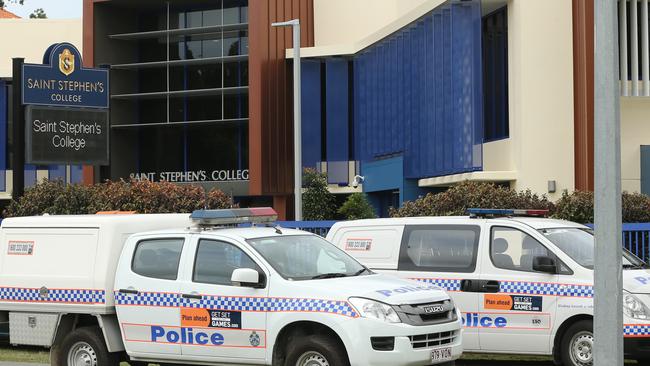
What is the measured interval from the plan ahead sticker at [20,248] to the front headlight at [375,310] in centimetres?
467

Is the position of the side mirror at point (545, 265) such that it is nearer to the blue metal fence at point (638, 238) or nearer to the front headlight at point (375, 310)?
the front headlight at point (375, 310)

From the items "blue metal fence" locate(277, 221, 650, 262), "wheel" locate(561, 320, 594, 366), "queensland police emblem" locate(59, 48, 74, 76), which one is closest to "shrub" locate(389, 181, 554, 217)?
"blue metal fence" locate(277, 221, 650, 262)

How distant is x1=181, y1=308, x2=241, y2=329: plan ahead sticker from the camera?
37.4ft

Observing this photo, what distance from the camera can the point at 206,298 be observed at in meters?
11.6

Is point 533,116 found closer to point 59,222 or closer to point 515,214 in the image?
point 515,214

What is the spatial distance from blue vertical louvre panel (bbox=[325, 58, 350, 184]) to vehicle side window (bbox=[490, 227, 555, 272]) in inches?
1130

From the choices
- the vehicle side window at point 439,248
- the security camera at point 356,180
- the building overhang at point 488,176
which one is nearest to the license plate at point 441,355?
the vehicle side window at point 439,248

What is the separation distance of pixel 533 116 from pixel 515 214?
1272 cm

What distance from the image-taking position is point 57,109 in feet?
82.1

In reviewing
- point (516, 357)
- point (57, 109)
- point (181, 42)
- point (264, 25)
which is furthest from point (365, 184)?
point (516, 357)

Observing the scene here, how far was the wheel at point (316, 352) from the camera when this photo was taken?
34.7 feet

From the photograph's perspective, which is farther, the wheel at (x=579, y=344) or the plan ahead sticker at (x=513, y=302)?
the plan ahead sticker at (x=513, y=302)

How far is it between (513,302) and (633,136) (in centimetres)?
1466

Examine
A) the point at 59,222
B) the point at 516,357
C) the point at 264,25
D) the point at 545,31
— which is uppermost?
the point at 264,25
